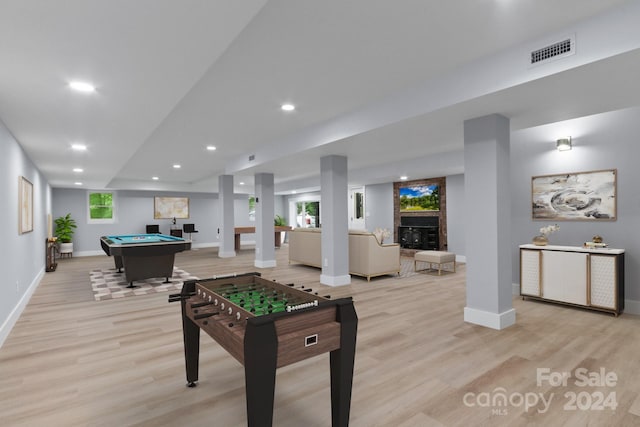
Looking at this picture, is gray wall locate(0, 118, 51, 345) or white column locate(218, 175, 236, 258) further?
white column locate(218, 175, 236, 258)

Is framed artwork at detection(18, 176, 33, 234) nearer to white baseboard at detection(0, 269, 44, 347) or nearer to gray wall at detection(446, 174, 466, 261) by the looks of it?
white baseboard at detection(0, 269, 44, 347)

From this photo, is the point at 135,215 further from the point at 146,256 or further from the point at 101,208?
the point at 146,256

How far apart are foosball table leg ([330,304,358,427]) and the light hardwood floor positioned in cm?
25

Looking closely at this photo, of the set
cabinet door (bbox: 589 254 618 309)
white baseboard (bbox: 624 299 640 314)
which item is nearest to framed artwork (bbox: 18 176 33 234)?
cabinet door (bbox: 589 254 618 309)

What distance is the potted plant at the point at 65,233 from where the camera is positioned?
33.7 ft

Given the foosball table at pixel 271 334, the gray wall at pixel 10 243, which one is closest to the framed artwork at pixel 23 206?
the gray wall at pixel 10 243

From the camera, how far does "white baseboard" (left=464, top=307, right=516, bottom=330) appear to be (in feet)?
11.8

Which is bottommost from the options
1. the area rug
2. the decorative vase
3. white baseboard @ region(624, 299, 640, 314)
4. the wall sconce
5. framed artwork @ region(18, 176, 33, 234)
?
the area rug

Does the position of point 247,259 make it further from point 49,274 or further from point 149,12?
point 149,12

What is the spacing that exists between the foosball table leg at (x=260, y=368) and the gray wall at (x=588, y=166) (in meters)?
4.81

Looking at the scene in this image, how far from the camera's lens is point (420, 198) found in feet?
32.6

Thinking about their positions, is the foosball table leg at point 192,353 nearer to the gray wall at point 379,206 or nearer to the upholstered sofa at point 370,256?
the upholstered sofa at point 370,256

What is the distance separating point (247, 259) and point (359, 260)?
4.16 meters

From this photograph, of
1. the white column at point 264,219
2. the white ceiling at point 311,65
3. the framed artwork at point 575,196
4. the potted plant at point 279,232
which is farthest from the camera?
the potted plant at point 279,232
